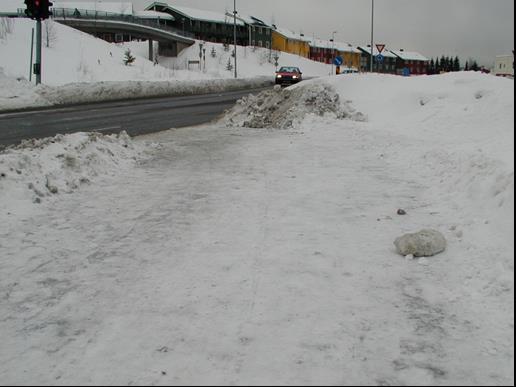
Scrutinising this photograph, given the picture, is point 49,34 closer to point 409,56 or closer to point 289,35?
point 289,35

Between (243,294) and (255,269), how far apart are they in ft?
1.66

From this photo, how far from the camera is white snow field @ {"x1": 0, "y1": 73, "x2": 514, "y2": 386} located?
3029mm

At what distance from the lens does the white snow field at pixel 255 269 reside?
3.03 metres

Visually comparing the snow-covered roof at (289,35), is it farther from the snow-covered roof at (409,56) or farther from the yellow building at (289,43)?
the snow-covered roof at (409,56)

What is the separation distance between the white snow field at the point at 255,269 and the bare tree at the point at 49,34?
4271 cm

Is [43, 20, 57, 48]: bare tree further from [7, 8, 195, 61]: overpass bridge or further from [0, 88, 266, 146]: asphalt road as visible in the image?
[0, 88, 266, 146]: asphalt road

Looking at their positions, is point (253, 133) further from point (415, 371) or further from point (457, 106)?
point (415, 371)

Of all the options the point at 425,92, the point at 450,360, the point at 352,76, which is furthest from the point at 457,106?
the point at 450,360

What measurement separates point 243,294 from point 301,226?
185 cm

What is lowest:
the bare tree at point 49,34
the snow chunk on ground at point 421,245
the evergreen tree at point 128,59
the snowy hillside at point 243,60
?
the snow chunk on ground at point 421,245

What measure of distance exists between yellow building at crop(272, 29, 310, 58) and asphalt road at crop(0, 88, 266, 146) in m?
94.9

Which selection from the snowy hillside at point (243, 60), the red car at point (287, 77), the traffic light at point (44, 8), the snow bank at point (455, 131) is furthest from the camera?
the snowy hillside at point (243, 60)

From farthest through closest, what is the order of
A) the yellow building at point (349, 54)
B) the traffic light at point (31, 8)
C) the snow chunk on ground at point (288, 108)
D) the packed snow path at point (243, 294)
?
1. the yellow building at point (349, 54)
2. the traffic light at point (31, 8)
3. the snow chunk on ground at point (288, 108)
4. the packed snow path at point (243, 294)

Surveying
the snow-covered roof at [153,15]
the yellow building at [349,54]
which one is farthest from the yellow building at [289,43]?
the snow-covered roof at [153,15]
